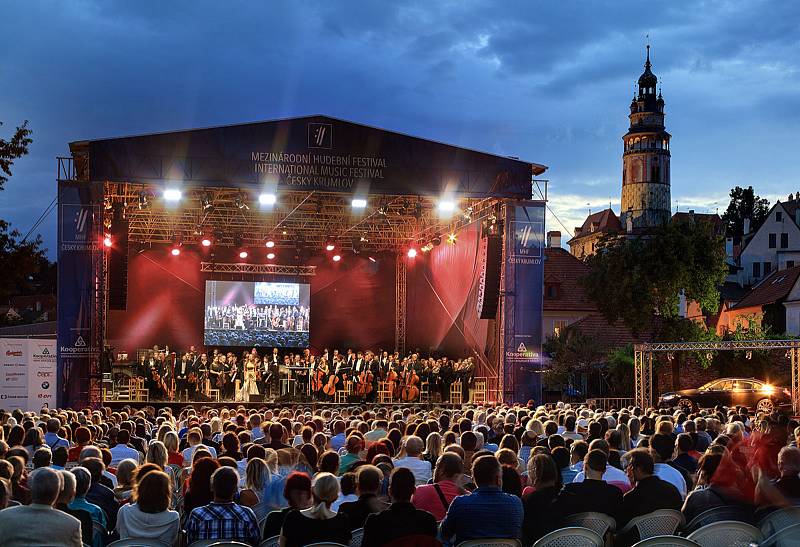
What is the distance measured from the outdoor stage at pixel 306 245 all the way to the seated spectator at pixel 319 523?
718 inches

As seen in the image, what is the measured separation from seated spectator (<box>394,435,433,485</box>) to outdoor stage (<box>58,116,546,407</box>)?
15.8m

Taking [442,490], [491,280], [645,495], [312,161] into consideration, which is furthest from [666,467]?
[312,161]

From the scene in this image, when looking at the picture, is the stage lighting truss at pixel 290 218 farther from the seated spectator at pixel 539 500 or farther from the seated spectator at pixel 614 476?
the seated spectator at pixel 539 500

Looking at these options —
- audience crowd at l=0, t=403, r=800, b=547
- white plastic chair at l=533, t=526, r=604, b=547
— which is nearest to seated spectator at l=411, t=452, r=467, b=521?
audience crowd at l=0, t=403, r=800, b=547

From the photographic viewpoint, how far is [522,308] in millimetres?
25344

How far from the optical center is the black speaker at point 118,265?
23.7 m

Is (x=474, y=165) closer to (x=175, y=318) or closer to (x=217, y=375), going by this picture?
(x=217, y=375)

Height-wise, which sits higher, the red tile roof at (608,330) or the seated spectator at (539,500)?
the red tile roof at (608,330)

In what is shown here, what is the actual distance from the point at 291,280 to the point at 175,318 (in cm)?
406

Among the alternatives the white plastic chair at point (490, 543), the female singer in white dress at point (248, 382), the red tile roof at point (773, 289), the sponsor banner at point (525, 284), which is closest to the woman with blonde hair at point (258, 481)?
the white plastic chair at point (490, 543)

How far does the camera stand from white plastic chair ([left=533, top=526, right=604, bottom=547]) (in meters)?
5.64

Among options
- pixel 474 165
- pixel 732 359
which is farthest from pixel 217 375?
pixel 732 359

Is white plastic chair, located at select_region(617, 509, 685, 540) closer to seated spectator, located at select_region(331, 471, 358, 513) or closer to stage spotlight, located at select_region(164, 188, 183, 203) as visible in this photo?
seated spectator, located at select_region(331, 471, 358, 513)

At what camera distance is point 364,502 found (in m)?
6.74
